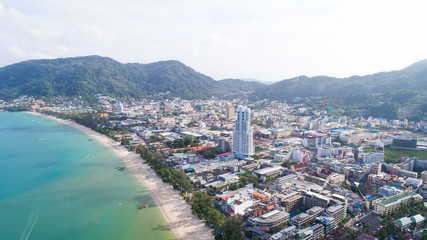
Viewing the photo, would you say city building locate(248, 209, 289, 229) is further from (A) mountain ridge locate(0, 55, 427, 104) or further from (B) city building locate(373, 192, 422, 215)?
(A) mountain ridge locate(0, 55, 427, 104)

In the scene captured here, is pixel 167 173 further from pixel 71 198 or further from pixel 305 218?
pixel 305 218

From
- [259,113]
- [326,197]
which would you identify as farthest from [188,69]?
[326,197]

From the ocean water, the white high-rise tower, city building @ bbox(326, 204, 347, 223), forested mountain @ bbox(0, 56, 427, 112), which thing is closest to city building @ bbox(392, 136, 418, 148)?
the white high-rise tower

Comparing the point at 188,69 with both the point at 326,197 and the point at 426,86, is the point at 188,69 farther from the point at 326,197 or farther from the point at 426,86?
the point at 326,197

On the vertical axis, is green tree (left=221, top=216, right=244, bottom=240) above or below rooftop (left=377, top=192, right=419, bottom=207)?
above

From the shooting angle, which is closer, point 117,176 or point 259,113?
point 117,176

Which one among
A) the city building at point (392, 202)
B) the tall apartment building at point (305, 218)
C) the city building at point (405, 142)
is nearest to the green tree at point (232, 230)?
the tall apartment building at point (305, 218)

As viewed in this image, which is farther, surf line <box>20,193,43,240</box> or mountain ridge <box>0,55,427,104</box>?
mountain ridge <box>0,55,427,104</box>
